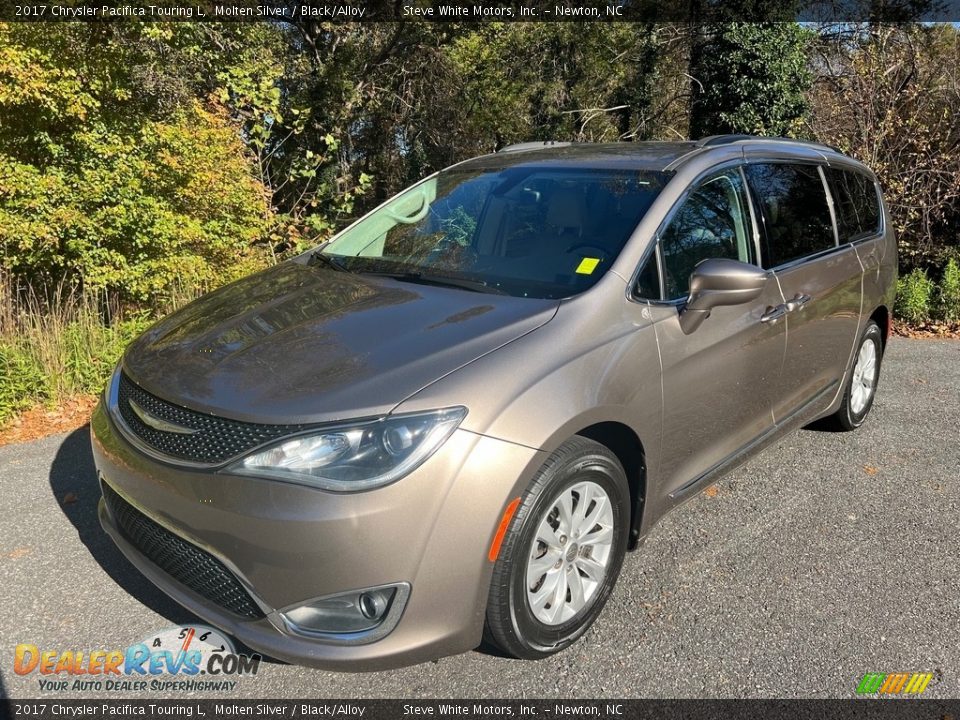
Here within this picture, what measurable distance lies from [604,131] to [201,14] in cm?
1111

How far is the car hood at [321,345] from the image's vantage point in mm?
2232

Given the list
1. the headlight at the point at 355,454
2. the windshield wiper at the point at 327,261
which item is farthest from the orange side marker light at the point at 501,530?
the windshield wiper at the point at 327,261

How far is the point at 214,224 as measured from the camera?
725 centimetres

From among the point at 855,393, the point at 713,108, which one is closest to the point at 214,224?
the point at 855,393

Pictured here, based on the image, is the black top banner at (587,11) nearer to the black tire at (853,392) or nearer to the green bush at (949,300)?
the green bush at (949,300)

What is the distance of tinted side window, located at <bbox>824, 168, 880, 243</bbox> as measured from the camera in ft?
14.1

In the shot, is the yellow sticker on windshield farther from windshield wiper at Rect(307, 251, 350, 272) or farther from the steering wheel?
windshield wiper at Rect(307, 251, 350, 272)

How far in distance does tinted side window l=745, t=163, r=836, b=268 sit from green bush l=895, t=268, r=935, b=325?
5095mm

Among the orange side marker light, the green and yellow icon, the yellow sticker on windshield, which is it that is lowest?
the green and yellow icon

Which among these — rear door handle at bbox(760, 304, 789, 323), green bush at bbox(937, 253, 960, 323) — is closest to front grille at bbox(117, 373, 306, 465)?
rear door handle at bbox(760, 304, 789, 323)

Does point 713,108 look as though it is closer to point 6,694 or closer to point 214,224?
point 214,224

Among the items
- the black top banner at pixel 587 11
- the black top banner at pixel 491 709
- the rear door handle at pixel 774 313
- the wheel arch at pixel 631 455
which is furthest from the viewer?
the black top banner at pixel 587 11

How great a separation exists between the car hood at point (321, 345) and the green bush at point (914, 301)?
24.3ft

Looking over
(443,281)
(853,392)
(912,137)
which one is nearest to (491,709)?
(443,281)
